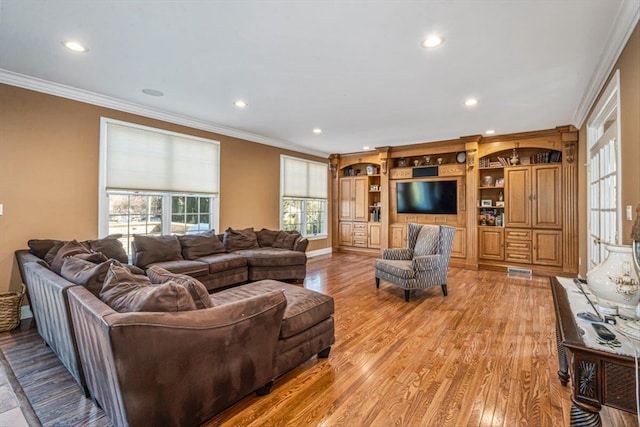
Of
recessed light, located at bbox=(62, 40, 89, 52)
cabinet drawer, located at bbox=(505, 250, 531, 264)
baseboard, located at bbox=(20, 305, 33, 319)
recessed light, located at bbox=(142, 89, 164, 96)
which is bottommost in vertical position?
baseboard, located at bbox=(20, 305, 33, 319)

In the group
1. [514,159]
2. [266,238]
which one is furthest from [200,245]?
[514,159]

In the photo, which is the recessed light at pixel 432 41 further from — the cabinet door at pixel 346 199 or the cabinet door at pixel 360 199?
the cabinet door at pixel 346 199

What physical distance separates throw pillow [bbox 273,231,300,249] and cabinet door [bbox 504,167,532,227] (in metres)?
4.12

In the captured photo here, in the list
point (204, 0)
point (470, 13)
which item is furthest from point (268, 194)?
point (470, 13)

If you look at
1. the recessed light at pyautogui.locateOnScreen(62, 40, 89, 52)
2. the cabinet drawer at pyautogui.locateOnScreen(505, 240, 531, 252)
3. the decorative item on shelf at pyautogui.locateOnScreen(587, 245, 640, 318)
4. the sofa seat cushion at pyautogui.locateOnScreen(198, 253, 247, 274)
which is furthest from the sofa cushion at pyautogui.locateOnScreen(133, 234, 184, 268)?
the cabinet drawer at pyautogui.locateOnScreen(505, 240, 531, 252)

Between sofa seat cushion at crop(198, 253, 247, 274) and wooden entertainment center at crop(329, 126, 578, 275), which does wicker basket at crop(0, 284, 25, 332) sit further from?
wooden entertainment center at crop(329, 126, 578, 275)

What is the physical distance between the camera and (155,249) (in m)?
4.09

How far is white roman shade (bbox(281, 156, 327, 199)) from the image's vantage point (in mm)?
6824

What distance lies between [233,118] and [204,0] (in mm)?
2836

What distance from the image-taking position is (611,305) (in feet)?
5.07

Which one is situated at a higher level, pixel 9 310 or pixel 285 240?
pixel 285 240

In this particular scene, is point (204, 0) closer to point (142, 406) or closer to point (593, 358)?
point (142, 406)

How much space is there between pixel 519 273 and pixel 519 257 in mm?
333

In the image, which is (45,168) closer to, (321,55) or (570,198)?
(321,55)
